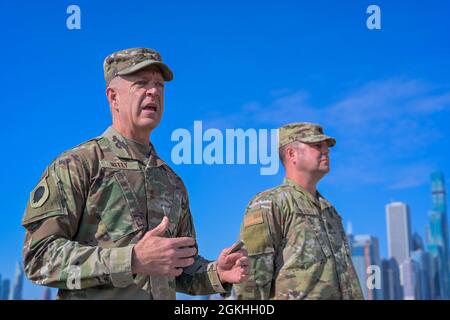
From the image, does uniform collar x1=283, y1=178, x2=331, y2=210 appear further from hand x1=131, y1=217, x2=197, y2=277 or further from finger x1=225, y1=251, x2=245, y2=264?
hand x1=131, y1=217, x2=197, y2=277

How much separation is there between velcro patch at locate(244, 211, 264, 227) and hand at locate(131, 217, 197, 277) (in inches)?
137

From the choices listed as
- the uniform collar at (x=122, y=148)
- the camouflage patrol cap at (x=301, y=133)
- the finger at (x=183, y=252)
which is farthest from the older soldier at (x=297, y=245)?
the finger at (x=183, y=252)

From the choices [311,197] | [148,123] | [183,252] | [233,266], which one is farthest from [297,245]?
[183,252]

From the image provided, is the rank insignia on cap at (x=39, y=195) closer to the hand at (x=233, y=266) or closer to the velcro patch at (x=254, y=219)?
the hand at (x=233, y=266)

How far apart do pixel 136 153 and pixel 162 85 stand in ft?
1.88

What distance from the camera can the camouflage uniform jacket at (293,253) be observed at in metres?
6.77

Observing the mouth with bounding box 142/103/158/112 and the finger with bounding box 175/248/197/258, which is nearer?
the finger with bounding box 175/248/197/258

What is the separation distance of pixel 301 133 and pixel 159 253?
4824mm

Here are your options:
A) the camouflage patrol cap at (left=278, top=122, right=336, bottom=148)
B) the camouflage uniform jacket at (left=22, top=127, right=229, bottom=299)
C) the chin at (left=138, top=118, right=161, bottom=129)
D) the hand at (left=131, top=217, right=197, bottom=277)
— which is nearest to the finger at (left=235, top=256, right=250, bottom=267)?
the camouflage uniform jacket at (left=22, top=127, right=229, bottom=299)

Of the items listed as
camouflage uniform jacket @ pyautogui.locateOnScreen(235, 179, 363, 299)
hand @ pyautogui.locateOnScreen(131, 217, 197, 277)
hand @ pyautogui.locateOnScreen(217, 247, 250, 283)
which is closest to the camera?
hand @ pyautogui.locateOnScreen(131, 217, 197, 277)

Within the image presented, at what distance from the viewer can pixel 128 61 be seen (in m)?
4.52

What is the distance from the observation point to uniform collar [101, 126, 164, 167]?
430 cm
